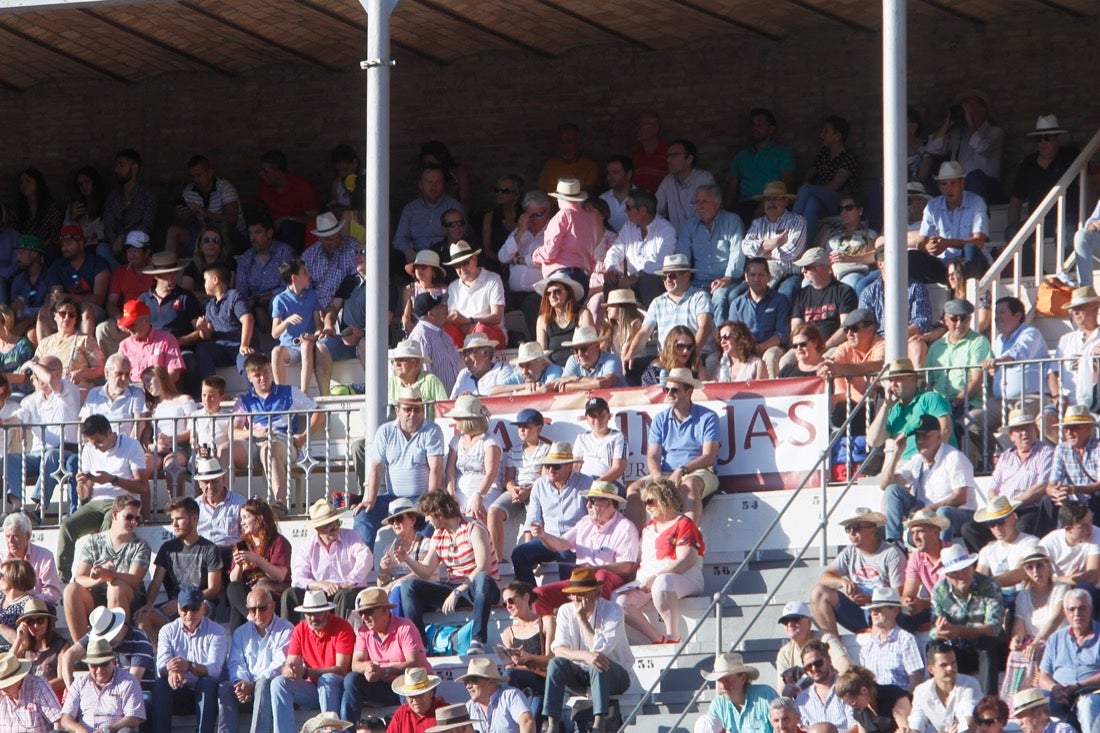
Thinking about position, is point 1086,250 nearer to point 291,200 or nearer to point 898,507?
point 898,507

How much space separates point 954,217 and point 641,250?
2223mm

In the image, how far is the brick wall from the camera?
1939cm

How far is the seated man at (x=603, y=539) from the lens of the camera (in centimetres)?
1402

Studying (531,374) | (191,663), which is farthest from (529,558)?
(191,663)

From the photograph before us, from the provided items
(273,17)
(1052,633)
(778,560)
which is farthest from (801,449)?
(273,17)

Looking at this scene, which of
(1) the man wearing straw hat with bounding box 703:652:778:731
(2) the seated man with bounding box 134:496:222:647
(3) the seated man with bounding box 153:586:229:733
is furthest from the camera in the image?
(2) the seated man with bounding box 134:496:222:647

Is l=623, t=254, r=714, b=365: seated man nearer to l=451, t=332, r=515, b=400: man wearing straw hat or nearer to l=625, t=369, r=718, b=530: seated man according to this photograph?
l=451, t=332, r=515, b=400: man wearing straw hat

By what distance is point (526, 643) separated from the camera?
13562 millimetres

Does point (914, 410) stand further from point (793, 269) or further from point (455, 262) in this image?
point (455, 262)

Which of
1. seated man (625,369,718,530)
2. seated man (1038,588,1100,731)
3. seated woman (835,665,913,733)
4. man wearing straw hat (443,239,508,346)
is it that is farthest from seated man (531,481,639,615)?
man wearing straw hat (443,239,508,346)

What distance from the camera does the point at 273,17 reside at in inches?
745

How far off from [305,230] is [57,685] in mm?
5907

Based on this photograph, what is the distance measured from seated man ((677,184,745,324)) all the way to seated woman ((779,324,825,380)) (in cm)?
196

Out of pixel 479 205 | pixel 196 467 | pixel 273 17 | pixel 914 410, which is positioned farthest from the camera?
pixel 479 205
